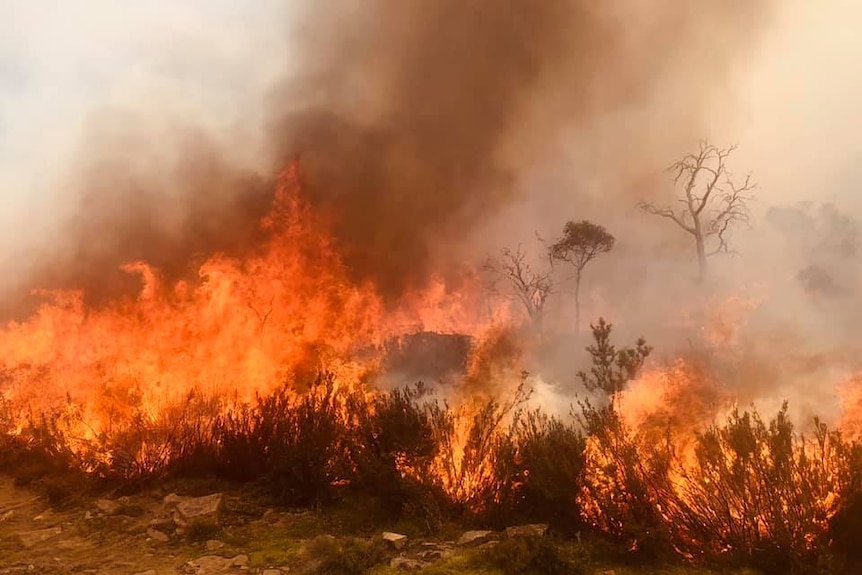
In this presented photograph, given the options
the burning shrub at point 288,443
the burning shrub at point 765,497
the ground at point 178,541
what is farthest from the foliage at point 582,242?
the ground at point 178,541

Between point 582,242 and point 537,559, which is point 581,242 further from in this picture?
point 537,559

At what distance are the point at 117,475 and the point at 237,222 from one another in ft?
38.4

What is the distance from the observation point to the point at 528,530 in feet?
22.0

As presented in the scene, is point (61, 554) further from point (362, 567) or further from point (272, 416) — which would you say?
point (362, 567)

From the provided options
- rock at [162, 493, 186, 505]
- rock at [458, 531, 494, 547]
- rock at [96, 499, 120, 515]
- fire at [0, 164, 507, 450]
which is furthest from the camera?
fire at [0, 164, 507, 450]

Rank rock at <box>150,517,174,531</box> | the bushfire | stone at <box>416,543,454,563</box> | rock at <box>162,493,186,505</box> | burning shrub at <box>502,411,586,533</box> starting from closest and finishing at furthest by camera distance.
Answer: the bushfire, stone at <box>416,543,454,563</box>, burning shrub at <box>502,411,586,533</box>, rock at <box>150,517,174,531</box>, rock at <box>162,493,186,505</box>

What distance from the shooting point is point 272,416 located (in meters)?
10.2

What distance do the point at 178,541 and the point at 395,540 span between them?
3225mm

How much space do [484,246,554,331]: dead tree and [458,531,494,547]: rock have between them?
A: 1054 inches

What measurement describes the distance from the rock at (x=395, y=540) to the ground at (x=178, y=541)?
0.35 feet

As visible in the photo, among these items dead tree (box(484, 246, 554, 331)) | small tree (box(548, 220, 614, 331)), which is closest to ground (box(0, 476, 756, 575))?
dead tree (box(484, 246, 554, 331))

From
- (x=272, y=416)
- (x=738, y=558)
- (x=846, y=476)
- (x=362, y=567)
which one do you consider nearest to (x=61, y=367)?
(x=272, y=416)

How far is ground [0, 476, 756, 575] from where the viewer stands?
6.66 metres

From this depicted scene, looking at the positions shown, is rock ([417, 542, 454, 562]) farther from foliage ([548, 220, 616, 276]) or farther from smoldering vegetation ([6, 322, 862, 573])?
foliage ([548, 220, 616, 276])
